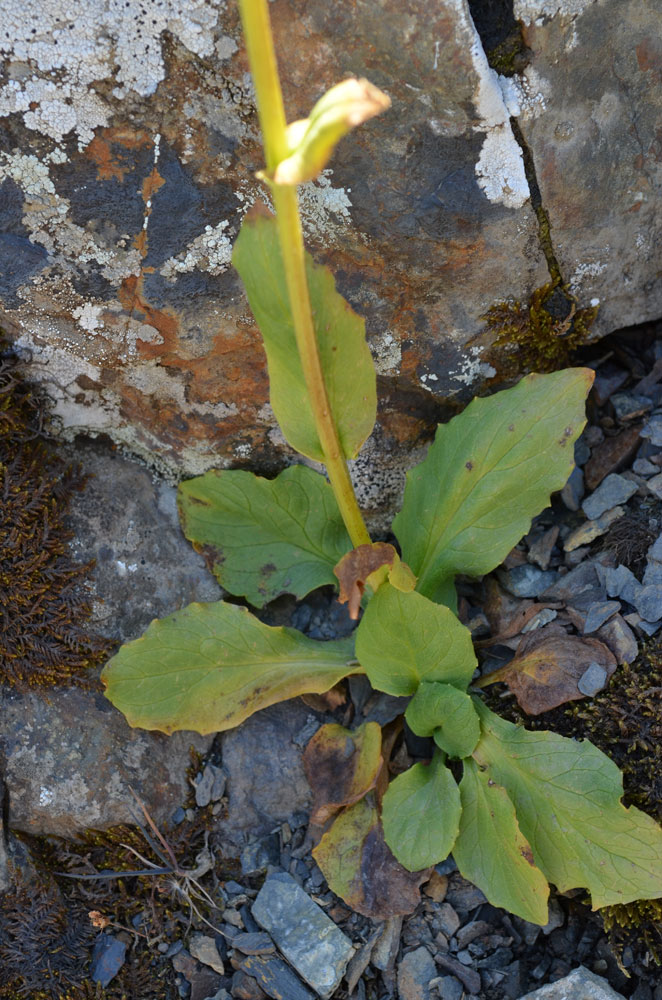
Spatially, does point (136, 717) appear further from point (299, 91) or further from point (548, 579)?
point (299, 91)

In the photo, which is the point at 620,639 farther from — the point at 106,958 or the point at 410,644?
the point at 106,958

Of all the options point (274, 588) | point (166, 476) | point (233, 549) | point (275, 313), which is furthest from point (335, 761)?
point (275, 313)

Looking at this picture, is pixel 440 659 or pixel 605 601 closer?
pixel 440 659

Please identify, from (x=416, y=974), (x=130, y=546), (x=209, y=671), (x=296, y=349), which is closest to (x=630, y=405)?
(x=296, y=349)

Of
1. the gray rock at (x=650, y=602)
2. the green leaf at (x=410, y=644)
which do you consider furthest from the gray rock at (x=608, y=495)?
the green leaf at (x=410, y=644)

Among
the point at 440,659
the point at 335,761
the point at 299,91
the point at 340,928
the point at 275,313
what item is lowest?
the point at 340,928

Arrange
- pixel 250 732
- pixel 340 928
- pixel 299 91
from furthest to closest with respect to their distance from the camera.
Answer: pixel 250 732, pixel 340 928, pixel 299 91

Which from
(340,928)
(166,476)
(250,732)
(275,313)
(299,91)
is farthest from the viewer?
(166,476)
